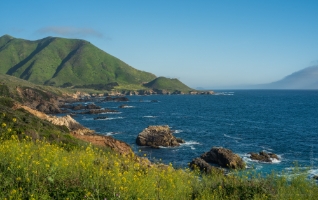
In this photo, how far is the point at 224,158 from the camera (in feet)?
113

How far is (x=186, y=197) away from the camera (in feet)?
30.3

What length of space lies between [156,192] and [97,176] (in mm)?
1763

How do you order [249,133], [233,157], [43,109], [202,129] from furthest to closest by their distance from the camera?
[43,109]
[202,129]
[249,133]
[233,157]

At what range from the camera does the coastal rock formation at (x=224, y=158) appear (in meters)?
33.8

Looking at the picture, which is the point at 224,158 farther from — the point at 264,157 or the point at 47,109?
the point at 47,109

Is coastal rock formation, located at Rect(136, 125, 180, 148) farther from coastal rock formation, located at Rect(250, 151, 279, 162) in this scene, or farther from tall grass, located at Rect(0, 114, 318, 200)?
tall grass, located at Rect(0, 114, 318, 200)

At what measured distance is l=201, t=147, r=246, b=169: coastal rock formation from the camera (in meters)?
33.8

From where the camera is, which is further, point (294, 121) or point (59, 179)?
point (294, 121)

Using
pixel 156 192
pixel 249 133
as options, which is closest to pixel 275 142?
pixel 249 133

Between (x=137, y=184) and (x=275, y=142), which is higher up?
(x=137, y=184)

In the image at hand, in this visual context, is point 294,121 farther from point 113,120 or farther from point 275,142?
point 113,120

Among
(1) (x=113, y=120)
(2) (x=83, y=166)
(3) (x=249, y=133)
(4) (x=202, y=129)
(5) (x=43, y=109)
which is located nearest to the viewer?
(2) (x=83, y=166)

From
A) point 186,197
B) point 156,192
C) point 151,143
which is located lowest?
point 151,143

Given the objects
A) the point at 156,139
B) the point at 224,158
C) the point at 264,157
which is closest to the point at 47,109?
the point at 156,139
